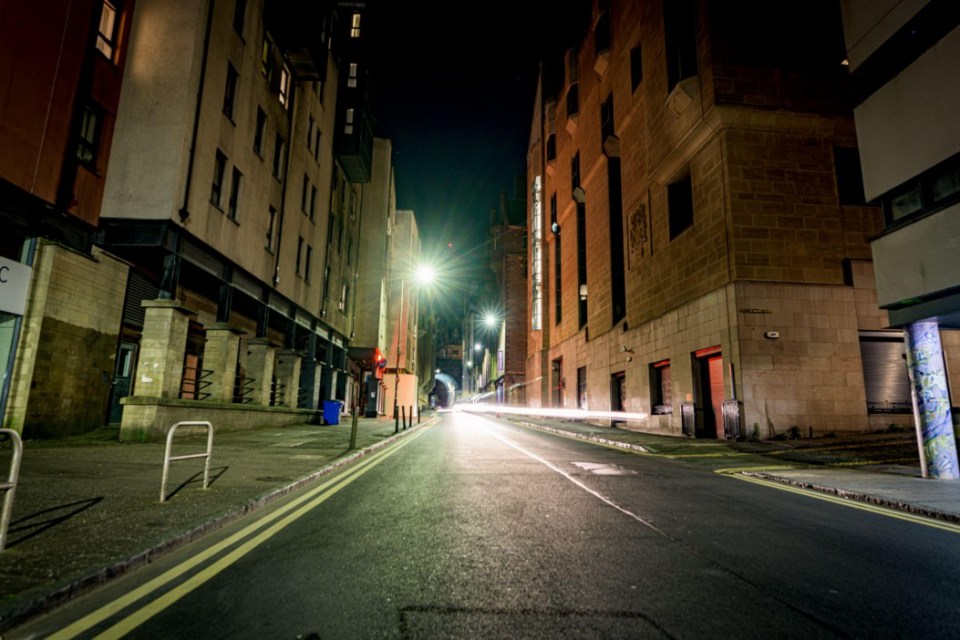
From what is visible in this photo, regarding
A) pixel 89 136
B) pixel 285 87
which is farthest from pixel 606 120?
pixel 89 136

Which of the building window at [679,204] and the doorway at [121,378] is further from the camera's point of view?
the building window at [679,204]

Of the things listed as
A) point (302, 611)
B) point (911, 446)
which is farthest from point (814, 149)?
point (302, 611)

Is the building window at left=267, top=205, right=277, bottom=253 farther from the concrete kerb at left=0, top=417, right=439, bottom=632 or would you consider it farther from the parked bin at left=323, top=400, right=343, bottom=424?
the concrete kerb at left=0, top=417, right=439, bottom=632

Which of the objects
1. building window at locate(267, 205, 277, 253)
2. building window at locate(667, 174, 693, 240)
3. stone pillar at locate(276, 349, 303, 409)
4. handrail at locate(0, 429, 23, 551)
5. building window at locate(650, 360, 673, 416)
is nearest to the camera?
handrail at locate(0, 429, 23, 551)

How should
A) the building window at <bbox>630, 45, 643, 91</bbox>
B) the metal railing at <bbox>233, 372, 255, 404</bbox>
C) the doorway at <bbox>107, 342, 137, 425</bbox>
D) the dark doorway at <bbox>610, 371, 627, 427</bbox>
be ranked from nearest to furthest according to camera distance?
the doorway at <bbox>107, 342, 137, 425</bbox> < the metal railing at <bbox>233, 372, 255, 404</bbox> < the building window at <bbox>630, 45, 643, 91</bbox> < the dark doorway at <bbox>610, 371, 627, 427</bbox>

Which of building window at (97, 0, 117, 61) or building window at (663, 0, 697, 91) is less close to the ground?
building window at (663, 0, 697, 91)

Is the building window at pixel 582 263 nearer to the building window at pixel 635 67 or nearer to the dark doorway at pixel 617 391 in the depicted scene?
the dark doorway at pixel 617 391

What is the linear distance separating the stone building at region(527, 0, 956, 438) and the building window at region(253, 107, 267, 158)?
1753 centimetres

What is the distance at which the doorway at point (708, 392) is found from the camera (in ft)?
61.4

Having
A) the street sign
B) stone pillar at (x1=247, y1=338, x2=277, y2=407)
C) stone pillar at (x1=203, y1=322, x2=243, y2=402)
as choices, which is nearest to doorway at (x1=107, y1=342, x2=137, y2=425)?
stone pillar at (x1=203, y1=322, x2=243, y2=402)

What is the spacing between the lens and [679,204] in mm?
22578

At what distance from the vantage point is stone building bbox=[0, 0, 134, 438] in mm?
11656

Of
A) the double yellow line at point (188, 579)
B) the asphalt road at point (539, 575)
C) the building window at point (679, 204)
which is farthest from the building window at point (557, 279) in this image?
the double yellow line at point (188, 579)

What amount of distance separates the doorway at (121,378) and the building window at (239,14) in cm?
1233
